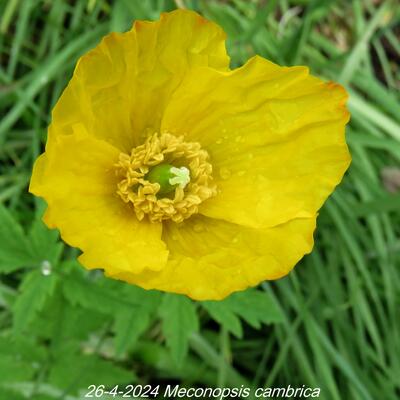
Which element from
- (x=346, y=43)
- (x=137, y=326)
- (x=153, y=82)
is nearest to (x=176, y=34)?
(x=153, y=82)

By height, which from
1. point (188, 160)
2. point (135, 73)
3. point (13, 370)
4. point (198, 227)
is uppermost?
point (135, 73)

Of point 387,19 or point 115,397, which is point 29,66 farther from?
point 387,19

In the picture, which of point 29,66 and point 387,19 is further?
point 387,19

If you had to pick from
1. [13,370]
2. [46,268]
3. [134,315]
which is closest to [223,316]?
[134,315]

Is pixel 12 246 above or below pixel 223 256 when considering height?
below

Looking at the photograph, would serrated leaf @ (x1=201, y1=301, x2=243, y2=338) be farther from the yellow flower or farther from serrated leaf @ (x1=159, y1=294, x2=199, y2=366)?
the yellow flower

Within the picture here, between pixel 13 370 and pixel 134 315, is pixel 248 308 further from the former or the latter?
pixel 13 370

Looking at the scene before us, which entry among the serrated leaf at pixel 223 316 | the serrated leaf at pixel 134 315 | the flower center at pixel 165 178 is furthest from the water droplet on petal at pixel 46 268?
the serrated leaf at pixel 223 316

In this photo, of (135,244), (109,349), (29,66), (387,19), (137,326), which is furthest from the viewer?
(387,19)
